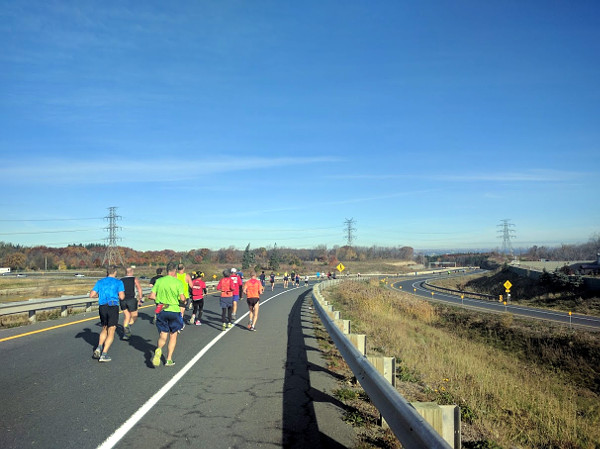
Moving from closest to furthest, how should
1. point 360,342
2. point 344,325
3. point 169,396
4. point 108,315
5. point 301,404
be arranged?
point 301,404, point 169,396, point 360,342, point 344,325, point 108,315

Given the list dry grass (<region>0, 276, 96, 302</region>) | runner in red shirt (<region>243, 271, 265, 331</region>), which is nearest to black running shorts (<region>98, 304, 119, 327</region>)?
runner in red shirt (<region>243, 271, 265, 331</region>)

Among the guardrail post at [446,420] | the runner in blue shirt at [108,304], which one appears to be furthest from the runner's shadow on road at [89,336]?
the guardrail post at [446,420]

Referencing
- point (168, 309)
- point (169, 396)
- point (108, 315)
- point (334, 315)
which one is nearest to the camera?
point (169, 396)

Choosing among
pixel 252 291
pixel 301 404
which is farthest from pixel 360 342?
pixel 252 291

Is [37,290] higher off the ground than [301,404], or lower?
lower

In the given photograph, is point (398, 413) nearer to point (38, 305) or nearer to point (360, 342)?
point (360, 342)

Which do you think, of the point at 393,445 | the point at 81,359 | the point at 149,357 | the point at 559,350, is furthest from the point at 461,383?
the point at 559,350

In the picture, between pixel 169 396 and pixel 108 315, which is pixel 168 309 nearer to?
pixel 108 315

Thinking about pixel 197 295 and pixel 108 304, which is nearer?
pixel 108 304

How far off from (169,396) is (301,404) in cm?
186

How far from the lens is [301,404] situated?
21.0ft

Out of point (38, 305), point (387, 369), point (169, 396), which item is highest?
point (387, 369)

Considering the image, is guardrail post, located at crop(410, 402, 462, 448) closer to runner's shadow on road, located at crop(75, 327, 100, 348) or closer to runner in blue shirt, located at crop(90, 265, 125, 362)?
runner in blue shirt, located at crop(90, 265, 125, 362)

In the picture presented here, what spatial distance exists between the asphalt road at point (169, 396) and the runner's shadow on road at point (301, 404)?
0.5 inches
